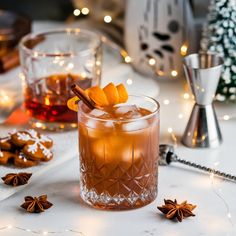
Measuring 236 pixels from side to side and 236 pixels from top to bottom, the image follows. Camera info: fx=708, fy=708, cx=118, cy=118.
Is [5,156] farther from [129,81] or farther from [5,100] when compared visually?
[129,81]

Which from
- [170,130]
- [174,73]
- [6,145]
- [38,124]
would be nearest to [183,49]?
[174,73]

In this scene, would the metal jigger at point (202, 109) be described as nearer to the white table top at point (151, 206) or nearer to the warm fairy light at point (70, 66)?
the white table top at point (151, 206)

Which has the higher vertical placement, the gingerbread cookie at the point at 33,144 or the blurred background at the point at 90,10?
the blurred background at the point at 90,10

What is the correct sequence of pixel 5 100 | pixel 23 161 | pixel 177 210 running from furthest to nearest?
pixel 5 100 < pixel 23 161 < pixel 177 210

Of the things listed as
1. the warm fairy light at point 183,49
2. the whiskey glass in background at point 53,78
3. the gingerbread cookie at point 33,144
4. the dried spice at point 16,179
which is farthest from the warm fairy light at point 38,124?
the warm fairy light at point 183,49

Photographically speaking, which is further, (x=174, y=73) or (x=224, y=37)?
(x=174, y=73)

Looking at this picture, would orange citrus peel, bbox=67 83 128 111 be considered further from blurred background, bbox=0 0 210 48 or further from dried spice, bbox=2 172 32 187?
blurred background, bbox=0 0 210 48
